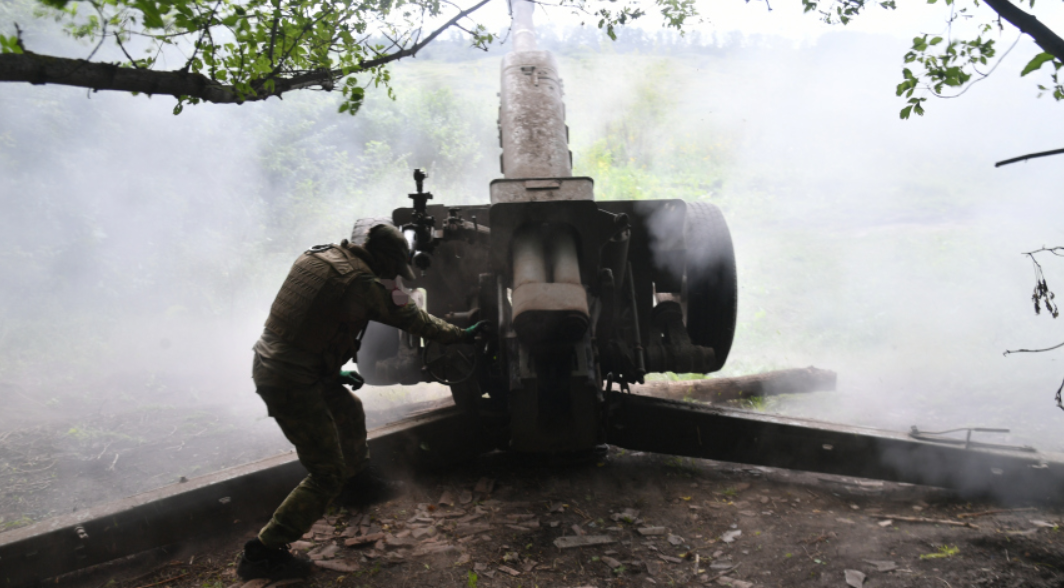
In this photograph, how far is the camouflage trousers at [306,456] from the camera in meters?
2.85

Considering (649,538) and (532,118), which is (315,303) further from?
(532,118)

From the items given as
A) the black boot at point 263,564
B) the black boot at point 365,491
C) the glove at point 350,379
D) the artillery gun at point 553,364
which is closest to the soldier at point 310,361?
the black boot at point 263,564

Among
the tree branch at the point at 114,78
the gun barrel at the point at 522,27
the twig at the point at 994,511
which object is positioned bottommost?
the twig at the point at 994,511

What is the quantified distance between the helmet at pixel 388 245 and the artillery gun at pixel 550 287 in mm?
256

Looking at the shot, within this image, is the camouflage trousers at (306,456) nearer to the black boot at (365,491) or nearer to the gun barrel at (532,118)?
the black boot at (365,491)

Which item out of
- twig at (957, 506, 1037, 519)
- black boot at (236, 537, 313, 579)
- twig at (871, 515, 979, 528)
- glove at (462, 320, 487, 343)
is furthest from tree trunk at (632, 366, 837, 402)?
black boot at (236, 537, 313, 579)

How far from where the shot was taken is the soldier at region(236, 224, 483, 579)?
2.87 m

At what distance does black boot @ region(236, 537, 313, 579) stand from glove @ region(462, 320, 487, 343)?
1.30m

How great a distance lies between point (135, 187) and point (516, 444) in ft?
27.9

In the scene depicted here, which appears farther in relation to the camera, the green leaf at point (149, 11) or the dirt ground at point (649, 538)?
the dirt ground at point (649, 538)

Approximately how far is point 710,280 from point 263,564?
3.29 meters

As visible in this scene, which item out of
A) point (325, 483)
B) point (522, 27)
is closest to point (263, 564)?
point (325, 483)

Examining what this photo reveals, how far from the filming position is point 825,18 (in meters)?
3.28

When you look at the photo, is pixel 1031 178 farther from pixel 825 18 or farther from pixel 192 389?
pixel 192 389
